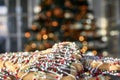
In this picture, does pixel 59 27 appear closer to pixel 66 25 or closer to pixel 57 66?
pixel 66 25

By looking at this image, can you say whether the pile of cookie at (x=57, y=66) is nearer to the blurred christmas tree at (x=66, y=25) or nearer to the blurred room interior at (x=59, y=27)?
the blurred room interior at (x=59, y=27)

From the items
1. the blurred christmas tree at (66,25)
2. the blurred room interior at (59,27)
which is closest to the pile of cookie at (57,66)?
the blurred room interior at (59,27)

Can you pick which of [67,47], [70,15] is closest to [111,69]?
[67,47]

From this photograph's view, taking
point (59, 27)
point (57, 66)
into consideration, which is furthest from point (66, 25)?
point (57, 66)

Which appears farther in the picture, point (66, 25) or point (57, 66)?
point (66, 25)

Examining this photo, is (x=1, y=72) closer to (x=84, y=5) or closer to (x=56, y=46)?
(x=56, y=46)

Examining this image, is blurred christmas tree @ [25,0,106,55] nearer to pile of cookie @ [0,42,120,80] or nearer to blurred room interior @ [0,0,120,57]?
blurred room interior @ [0,0,120,57]

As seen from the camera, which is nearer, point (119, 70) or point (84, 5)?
point (119, 70)
